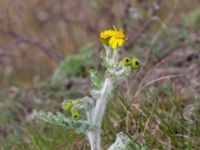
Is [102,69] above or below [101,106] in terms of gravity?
above

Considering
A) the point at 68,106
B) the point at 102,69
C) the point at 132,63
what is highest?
the point at 102,69

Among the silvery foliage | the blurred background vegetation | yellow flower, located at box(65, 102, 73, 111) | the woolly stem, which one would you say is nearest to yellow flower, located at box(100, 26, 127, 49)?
the silvery foliage

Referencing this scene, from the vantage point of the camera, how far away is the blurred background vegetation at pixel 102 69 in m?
2.79

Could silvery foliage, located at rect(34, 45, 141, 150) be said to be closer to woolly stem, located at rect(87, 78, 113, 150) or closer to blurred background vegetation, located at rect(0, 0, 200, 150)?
woolly stem, located at rect(87, 78, 113, 150)

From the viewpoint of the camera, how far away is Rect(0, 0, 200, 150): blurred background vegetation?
9.16 ft

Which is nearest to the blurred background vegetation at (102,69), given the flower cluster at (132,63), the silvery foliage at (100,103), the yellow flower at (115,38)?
the silvery foliage at (100,103)

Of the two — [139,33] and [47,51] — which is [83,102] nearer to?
[139,33]

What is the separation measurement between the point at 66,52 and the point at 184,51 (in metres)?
2.54

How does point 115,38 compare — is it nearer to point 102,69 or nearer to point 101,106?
point 101,106

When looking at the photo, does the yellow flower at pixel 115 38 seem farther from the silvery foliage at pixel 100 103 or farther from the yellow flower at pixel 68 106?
the yellow flower at pixel 68 106

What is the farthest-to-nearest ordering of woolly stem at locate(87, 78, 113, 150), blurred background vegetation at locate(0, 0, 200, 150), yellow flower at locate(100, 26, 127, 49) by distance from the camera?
blurred background vegetation at locate(0, 0, 200, 150) → woolly stem at locate(87, 78, 113, 150) → yellow flower at locate(100, 26, 127, 49)

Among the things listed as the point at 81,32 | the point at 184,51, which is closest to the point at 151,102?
the point at 184,51

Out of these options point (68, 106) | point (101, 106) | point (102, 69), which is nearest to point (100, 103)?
point (101, 106)

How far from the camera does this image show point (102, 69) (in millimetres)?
4383
